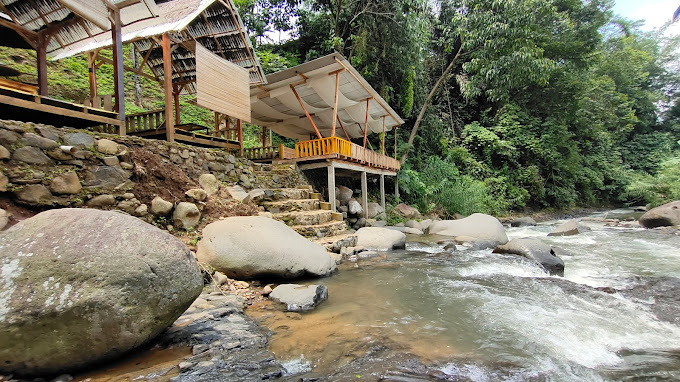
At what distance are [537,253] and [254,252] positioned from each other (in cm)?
494

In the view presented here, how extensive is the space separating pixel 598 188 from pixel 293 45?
2024 centimetres

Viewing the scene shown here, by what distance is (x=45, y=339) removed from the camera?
74.7 inches

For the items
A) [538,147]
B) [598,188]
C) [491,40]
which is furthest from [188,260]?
[598,188]

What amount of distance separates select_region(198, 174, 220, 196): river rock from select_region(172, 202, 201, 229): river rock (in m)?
0.88

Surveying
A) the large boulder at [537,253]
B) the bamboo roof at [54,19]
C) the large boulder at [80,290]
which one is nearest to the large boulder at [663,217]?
the large boulder at [537,253]

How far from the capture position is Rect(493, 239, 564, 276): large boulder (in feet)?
17.4

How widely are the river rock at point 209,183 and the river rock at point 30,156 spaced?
229 cm

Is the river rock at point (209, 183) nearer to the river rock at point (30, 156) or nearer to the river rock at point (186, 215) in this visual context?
the river rock at point (186, 215)

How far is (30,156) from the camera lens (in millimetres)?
3732

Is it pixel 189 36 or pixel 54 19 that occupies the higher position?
pixel 189 36

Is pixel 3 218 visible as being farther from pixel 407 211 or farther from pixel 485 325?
pixel 407 211

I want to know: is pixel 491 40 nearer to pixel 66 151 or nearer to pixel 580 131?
pixel 580 131

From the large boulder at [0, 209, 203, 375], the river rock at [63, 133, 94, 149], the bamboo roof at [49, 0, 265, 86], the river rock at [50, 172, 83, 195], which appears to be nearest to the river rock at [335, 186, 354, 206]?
the bamboo roof at [49, 0, 265, 86]

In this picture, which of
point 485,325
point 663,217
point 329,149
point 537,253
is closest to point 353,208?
point 329,149
